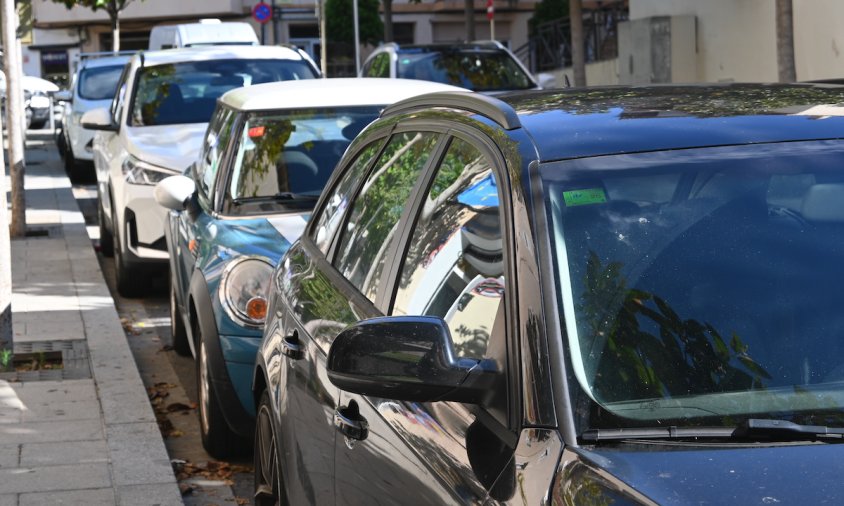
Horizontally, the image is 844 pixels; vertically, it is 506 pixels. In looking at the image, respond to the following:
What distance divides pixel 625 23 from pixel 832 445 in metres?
22.9

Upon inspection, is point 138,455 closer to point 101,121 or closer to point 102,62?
point 101,121

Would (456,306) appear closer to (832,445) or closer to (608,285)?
(608,285)

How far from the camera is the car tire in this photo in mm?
6488

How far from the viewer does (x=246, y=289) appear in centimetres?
648

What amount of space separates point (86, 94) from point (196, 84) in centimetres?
1167

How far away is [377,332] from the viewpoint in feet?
9.02

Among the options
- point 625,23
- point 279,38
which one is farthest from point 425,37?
point 625,23

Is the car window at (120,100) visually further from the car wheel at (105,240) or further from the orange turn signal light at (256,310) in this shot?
the orange turn signal light at (256,310)

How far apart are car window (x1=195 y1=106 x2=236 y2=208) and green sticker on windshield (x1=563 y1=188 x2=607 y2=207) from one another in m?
4.87

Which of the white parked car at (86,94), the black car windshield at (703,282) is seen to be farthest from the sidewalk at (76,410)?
the white parked car at (86,94)

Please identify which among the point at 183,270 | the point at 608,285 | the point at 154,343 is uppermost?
the point at 608,285

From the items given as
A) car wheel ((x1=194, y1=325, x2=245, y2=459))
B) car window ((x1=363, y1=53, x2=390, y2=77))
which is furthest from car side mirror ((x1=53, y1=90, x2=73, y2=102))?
car wheel ((x1=194, y1=325, x2=245, y2=459))

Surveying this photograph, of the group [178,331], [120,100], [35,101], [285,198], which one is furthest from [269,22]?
[285,198]

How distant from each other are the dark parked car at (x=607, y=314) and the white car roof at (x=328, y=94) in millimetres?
4319
